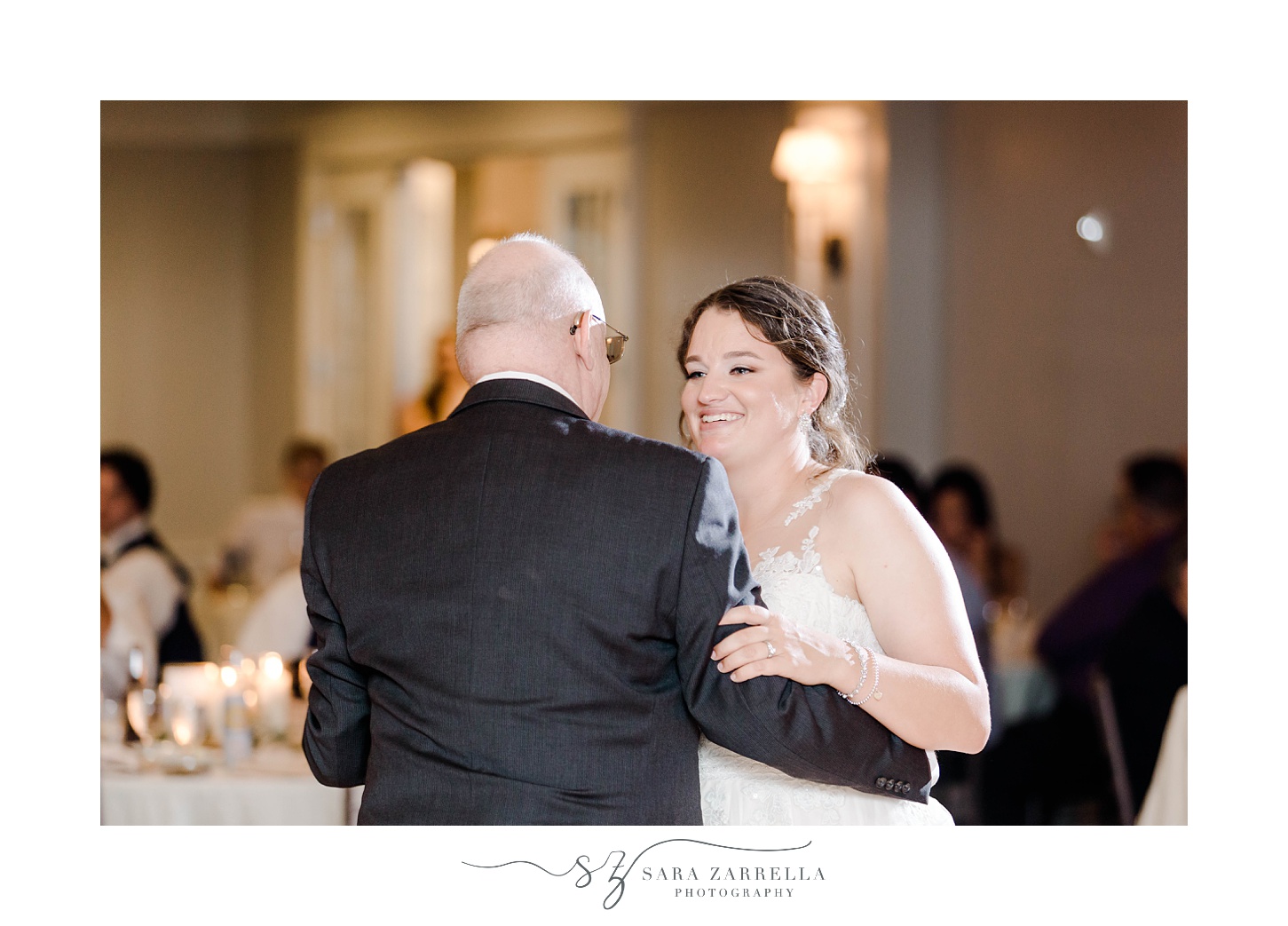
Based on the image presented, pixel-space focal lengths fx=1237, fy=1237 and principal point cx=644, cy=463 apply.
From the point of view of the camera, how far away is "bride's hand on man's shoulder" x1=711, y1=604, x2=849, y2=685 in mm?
1841

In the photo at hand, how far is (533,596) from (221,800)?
1.64 meters

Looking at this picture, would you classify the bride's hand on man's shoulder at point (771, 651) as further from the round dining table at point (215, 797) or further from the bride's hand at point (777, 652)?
the round dining table at point (215, 797)

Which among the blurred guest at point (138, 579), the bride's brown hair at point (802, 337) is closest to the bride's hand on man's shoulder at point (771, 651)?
the bride's brown hair at point (802, 337)

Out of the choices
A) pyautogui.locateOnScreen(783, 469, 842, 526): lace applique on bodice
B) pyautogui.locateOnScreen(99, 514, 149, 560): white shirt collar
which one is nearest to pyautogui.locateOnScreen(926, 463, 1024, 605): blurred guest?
pyautogui.locateOnScreen(99, 514, 149, 560): white shirt collar

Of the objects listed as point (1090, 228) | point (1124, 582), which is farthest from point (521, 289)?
point (1090, 228)

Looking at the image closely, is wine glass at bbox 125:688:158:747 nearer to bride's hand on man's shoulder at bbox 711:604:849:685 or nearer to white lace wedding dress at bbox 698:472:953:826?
white lace wedding dress at bbox 698:472:953:826

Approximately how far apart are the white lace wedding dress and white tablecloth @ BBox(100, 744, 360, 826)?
1.21 m

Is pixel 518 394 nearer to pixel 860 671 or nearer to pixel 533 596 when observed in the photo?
pixel 533 596

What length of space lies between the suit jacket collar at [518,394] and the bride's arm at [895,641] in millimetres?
419

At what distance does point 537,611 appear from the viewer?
181 centimetres

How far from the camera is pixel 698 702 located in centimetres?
187
